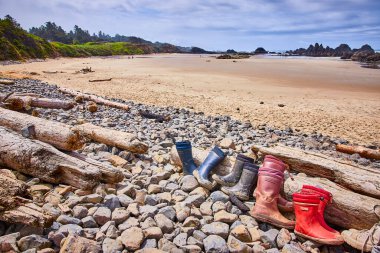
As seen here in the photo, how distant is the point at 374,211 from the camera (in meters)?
3.23

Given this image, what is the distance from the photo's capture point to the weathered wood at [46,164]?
372cm

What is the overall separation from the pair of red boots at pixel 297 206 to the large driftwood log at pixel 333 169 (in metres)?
0.74

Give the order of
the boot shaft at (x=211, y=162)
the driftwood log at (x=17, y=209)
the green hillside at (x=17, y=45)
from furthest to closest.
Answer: the green hillside at (x=17, y=45) → the boot shaft at (x=211, y=162) → the driftwood log at (x=17, y=209)

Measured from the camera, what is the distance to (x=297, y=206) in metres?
3.34

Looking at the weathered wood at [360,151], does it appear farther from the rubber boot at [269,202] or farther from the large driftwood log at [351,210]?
the rubber boot at [269,202]

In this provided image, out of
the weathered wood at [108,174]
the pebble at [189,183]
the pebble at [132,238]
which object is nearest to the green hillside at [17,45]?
the weathered wood at [108,174]

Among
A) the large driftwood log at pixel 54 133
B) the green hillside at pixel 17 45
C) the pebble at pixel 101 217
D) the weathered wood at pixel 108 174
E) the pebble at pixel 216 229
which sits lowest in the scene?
the pebble at pixel 216 229

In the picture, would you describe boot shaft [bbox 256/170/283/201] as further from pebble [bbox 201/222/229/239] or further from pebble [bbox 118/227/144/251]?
pebble [bbox 118/227/144/251]

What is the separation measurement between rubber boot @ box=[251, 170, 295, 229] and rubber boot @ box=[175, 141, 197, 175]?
4.12 feet

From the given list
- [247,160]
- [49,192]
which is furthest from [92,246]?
[247,160]

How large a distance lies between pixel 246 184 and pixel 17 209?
9.40 ft

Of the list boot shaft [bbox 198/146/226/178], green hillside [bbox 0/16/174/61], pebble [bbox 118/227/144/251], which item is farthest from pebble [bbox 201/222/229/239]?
green hillside [bbox 0/16/174/61]

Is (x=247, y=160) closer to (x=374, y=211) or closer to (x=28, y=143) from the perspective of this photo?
(x=374, y=211)

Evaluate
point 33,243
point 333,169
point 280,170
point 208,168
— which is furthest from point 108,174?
point 333,169
